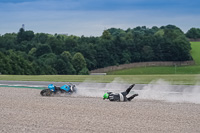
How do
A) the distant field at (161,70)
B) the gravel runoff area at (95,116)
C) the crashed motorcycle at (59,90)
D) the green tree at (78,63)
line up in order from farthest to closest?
the green tree at (78,63), the distant field at (161,70), the crashed motorcycle at (59,90), the gravel runoff area at (95,116)

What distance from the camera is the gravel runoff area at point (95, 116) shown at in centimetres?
1405

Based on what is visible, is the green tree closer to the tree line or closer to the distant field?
the tree line

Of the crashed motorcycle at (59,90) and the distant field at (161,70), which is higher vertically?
the crashed motorcycle at (59,90)

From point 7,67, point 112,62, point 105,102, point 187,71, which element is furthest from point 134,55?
point 105,102

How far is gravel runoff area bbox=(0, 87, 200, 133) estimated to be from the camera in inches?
553

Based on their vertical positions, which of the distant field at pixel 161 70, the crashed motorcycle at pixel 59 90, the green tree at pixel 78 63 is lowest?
the distant field at pixel 161 70

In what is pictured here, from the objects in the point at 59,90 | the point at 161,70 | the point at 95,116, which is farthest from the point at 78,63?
the point at 95,116

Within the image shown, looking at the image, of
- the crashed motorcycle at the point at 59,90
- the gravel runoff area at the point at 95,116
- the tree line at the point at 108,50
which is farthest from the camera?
the tree line at the point at 108,50

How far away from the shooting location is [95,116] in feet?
54.0

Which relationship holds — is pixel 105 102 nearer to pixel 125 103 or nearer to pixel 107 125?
pixel 125 103

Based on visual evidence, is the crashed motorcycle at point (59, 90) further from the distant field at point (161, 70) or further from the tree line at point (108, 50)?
the tree line at point (108, 50)

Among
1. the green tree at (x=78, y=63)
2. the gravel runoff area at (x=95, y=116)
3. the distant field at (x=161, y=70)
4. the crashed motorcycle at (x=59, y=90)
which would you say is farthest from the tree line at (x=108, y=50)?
the gravel runoff area at (x=95, y=116)

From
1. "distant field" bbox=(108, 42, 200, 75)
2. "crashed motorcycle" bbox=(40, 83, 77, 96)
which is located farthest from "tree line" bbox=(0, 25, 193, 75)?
"crashed motorcycle" bbox=(40, 83, 77, 96)

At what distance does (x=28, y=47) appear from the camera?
5640 inches
